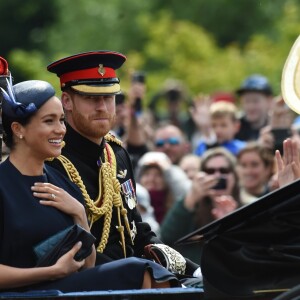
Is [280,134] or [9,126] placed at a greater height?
[9,126]

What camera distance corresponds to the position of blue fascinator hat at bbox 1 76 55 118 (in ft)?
24.2

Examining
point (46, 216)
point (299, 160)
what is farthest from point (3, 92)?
point (299, 160)

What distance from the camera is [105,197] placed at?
8094 mm

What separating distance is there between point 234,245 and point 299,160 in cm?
159

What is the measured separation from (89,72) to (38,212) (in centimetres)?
116

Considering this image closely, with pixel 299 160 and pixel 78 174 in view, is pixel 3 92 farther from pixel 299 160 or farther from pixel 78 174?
pixel 299 160

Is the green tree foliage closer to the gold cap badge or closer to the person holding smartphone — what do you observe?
the person holding smartphone

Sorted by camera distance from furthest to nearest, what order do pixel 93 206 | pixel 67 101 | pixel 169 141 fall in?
pixel 169 141, pixel 67 101, pixel 93 206

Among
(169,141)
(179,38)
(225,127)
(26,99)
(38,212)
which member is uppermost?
(26,99)

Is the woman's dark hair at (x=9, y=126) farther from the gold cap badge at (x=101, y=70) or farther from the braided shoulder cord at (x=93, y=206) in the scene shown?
the gold cap badge at (x=101, y=70)

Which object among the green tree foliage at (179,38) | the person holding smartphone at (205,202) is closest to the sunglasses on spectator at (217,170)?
the person holding smartphone at (205,202)

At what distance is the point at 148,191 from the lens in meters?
13.1

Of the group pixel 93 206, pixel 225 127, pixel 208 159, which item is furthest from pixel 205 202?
pixel 93 206

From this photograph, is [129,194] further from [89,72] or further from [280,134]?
[280,134]
